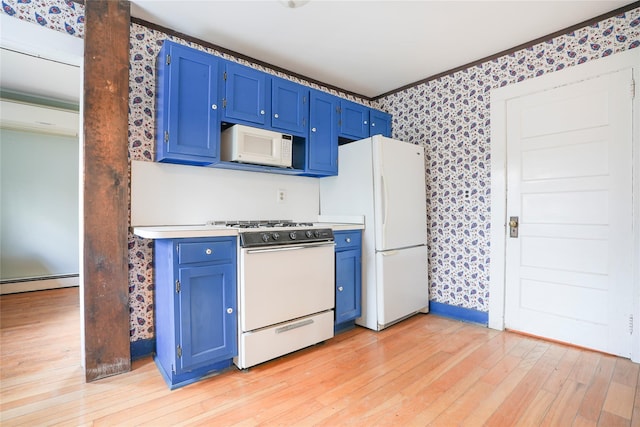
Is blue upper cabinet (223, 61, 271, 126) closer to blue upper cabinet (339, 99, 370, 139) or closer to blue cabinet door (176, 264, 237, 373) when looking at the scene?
blue upper cabinet (339, 99, 370, 139)

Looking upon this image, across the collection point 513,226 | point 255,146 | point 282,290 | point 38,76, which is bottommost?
point 282,290

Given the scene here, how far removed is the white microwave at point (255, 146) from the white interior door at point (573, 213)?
2.00 m

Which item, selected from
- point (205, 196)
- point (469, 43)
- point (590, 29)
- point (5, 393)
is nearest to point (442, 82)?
point (469, 43)

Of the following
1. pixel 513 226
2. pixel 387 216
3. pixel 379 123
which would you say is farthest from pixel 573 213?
pixel 379 123

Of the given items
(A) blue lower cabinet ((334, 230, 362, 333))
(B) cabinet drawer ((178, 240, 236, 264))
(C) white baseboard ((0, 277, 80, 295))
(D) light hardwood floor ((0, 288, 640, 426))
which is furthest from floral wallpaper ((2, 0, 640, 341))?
(C) white baseboard ((0, 277, 80, 295))

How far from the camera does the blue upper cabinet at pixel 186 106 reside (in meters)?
2.09

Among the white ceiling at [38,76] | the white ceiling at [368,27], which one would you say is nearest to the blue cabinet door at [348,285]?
the white ceiling at [368,27]

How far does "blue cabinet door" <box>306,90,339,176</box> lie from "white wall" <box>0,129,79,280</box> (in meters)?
3.92

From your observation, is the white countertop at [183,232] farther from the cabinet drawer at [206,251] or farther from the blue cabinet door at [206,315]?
the blue cabinet door at [206,315]

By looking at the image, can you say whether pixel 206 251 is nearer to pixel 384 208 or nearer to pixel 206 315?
pixel 206 315

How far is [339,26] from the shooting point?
7.66ft

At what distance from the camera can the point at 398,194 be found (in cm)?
284

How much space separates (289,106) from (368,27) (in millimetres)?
881

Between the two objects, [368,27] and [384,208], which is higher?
[368,27]
